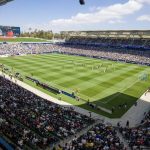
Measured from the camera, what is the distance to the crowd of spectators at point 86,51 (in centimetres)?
8950

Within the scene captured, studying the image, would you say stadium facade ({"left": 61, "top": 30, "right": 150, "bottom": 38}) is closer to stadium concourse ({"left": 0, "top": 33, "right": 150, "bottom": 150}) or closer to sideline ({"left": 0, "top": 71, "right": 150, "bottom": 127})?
sideline ({"left": 0, "top": 71, "right": 150, "bottom": 127})

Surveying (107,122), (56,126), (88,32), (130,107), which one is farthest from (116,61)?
(56,126)

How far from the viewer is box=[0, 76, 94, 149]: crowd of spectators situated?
21.4 metres

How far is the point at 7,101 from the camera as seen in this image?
30.3 metres

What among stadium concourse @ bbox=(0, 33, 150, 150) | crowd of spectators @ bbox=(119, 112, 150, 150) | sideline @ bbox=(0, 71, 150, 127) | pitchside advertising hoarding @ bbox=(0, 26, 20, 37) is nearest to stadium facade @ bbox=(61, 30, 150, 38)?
pitchside advertising hoarding @ bbox=(0, 26, 20, 37)

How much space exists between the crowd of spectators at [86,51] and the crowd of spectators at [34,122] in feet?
196

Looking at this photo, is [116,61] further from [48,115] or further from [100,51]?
[48,115]

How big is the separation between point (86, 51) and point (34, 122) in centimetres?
8448

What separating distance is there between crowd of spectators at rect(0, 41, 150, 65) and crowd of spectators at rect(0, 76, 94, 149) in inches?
2349

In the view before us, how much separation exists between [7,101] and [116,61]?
63.6 m

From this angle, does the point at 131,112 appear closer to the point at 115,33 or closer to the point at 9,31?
the point at 115,33

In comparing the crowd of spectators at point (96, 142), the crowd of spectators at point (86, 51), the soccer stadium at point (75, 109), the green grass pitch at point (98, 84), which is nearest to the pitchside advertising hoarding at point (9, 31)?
the crowd of spectators at point (86, 51)

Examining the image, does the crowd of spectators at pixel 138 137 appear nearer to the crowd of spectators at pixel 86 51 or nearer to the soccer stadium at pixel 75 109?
the soccer stadium at pixel 75 109

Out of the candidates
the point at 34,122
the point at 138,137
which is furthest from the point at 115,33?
the point at 138,137
